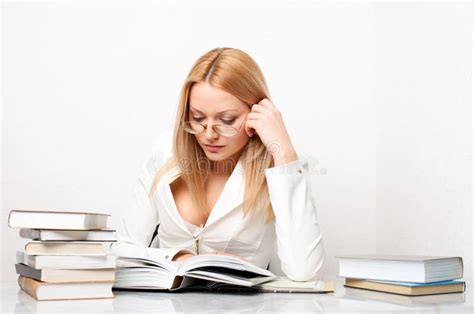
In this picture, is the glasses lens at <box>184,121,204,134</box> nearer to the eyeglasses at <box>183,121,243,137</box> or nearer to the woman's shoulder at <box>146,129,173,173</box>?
the eyeglasses at <box>183,121,243,137</box>

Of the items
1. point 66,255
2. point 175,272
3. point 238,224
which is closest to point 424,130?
point 238,224

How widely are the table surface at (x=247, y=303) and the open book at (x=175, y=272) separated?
3cm

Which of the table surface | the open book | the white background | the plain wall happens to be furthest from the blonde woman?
the white background

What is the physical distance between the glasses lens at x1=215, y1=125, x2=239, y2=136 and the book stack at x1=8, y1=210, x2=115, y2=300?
71cm

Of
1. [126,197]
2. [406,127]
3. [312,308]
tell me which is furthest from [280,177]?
[126,197]

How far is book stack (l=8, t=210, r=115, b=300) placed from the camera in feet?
5.03

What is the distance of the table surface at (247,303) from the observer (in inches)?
56.6

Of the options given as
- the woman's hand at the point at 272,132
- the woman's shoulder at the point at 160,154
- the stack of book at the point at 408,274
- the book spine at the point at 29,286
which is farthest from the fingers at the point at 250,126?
the book spine at the point at 29,286

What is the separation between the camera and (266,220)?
2395mm

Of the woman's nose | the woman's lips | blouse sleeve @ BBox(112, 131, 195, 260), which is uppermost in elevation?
the woman's nose

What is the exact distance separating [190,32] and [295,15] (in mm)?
577

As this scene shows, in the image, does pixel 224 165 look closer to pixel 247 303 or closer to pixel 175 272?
pixel 175 272

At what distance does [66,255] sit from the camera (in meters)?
1.54

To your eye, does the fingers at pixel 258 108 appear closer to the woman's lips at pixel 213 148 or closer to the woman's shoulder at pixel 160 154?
the woman's lips at pixel 213 148
